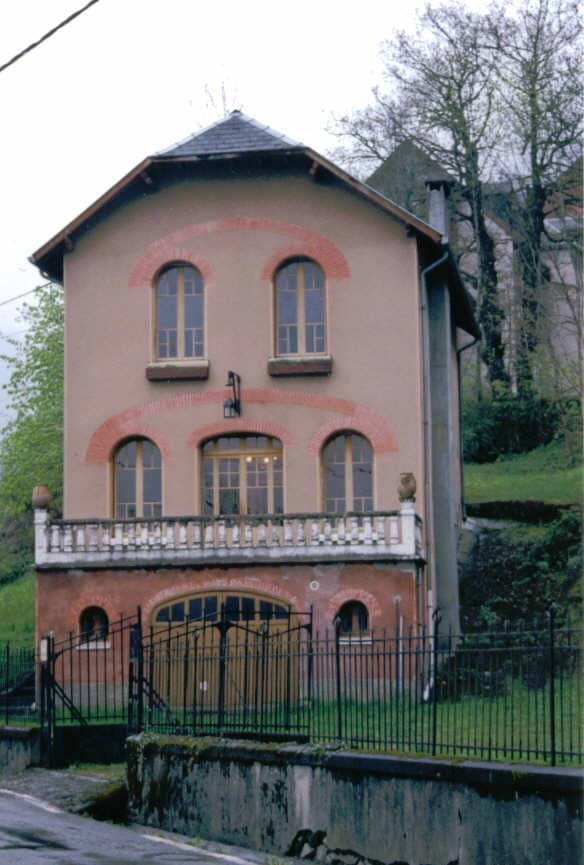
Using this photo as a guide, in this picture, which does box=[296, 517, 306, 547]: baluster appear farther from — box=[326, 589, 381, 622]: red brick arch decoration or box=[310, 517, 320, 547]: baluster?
box=[326, 589, 381, 622]: red brick arch decoration

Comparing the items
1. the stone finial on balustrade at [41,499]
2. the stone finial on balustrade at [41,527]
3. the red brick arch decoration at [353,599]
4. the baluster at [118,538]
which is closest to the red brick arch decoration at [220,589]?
the red brick arch decoration at [353,599]

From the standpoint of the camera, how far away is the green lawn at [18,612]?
37969 mm

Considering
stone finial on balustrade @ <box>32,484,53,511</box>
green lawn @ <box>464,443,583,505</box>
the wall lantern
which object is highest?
the wall lantern

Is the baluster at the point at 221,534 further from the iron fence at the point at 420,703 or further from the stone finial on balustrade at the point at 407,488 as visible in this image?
the iron fence at the point at 420,703

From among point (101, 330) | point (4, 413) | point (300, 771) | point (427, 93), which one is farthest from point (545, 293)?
point (300, 771)

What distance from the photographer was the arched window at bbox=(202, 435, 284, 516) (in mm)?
28922

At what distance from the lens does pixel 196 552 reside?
1080 inches

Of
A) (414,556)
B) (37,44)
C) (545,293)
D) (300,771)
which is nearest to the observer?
(37,44)

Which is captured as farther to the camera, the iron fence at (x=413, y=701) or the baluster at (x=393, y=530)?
the baluster at (x=393, y=530)

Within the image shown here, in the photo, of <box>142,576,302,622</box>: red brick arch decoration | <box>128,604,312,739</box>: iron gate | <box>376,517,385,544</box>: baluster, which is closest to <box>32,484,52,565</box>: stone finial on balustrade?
<box>142,576,302,622</box>: red brick arch decoration

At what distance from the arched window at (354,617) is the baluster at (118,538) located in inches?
171

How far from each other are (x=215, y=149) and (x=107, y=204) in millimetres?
2548

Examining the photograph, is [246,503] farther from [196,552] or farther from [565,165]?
[565,165]

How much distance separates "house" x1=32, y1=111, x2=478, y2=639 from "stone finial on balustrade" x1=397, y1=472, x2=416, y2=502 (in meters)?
0.64
